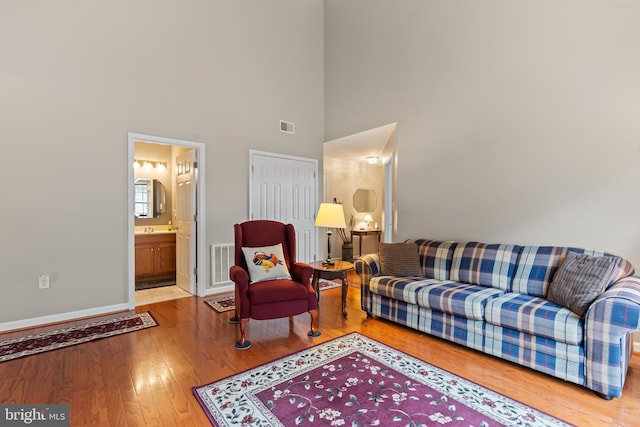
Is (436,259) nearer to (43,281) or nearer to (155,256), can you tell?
(43,281)

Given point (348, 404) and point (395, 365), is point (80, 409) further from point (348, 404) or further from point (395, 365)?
point (395, 365)

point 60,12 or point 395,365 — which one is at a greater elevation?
point 60,12

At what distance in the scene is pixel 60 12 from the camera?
10.6 ft

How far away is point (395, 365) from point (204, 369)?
56.6 inches

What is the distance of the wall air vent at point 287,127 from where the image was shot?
16.7 ft

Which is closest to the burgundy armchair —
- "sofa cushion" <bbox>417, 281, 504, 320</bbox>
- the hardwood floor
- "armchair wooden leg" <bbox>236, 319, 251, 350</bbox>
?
"armchair wooden leg" <bbox>236, 319, 251, 350</bbox>

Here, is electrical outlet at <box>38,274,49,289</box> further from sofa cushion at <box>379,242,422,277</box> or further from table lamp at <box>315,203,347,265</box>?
sofa cushion at <box>379,242,422,277</box>

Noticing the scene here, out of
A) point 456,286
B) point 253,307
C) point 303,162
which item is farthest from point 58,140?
point 456,286

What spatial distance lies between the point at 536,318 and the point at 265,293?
2.10m

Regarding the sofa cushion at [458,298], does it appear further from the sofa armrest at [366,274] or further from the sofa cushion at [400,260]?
the sofa armrest at [366,274]

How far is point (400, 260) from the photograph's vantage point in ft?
11.2

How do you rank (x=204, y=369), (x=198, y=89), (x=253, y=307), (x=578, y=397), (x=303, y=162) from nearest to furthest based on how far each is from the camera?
(x=578, y=397) < (x=204, y=369) < (x=253, y=307) < (x=198, y=89) < (x=303, y=162)

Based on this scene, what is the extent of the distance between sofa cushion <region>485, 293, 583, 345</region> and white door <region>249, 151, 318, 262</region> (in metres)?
3.34

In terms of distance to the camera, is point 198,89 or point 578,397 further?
point 198,89
